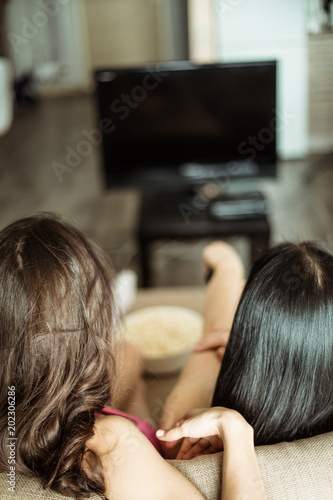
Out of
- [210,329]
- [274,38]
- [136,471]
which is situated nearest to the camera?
[136,471]

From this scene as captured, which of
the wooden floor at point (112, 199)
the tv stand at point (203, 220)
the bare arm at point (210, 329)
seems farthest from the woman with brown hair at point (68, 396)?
the wooden floor at point (112, 199)

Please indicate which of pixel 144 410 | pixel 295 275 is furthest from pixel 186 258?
pixel 295 275

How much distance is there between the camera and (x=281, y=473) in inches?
27.7

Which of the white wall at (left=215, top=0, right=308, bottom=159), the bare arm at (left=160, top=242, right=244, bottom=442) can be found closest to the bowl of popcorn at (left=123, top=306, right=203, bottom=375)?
the bare arm at (left=160, top=242, right=244, bottom=442)

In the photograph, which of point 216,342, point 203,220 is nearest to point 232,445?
point 216,342

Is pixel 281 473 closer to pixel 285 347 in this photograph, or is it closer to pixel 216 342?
pixel 285 347

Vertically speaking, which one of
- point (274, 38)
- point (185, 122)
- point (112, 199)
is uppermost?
point (274, 38)

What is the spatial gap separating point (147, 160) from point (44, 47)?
4.78m

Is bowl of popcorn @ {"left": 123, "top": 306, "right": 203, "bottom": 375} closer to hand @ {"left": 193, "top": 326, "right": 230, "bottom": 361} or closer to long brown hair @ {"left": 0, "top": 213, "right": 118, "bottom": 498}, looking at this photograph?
hand @ {"left": 193, "top": 326, "right": 230, "bottom": 361}

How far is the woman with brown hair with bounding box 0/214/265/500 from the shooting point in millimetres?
693

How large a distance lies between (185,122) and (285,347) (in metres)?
1.65

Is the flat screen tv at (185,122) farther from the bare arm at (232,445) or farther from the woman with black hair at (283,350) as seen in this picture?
the bare arm at (232,445)

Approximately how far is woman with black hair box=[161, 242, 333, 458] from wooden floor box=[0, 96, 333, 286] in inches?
61.3

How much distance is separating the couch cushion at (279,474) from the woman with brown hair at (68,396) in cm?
2
